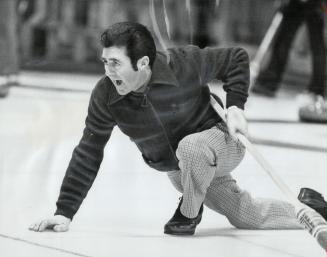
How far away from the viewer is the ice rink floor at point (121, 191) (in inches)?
56.6

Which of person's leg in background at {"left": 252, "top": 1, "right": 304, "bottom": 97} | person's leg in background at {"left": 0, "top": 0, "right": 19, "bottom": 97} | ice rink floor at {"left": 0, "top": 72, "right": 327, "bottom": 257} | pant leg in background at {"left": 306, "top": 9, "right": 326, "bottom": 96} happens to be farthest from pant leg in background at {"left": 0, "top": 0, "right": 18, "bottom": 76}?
pant leg in background at {"left": 306, "top": 9, "right": 326, "bottom": 96}

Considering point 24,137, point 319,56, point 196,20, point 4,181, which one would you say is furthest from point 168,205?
point 196,20

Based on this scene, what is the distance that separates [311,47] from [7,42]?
108 centimetres

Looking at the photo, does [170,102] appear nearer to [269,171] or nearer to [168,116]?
[168,116]

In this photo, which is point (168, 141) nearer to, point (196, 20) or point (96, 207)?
point (96, 207)

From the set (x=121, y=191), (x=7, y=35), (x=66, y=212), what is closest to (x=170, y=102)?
(x=66, y=212)

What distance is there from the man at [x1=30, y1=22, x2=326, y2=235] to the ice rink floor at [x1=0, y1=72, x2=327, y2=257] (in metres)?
0.07

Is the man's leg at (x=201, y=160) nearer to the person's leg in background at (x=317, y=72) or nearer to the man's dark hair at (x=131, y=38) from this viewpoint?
the man's dark hair at (x=131, y=38)

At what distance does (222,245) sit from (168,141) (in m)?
0.18

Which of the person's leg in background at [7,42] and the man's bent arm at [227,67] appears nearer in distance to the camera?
the man's bent arm at [227,67]

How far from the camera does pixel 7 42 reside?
3502 mm

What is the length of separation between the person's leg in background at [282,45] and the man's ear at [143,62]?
1707 millimetres

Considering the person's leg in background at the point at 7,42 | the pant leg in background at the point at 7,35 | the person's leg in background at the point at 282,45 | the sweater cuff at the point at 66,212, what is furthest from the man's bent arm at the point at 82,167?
the pant leg in background at the point at 7,35

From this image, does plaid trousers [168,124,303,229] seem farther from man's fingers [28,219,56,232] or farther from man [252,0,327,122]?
man [252,0,327,122]
